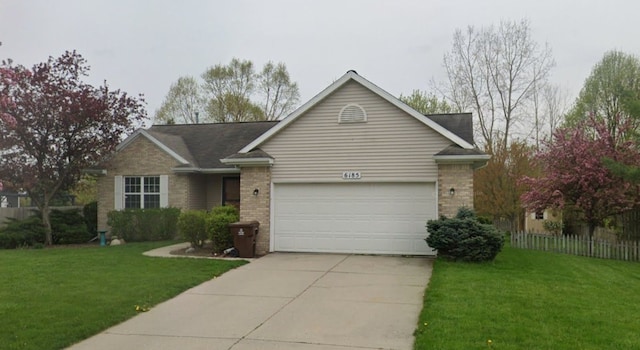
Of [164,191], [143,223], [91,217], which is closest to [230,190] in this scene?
[164,191]

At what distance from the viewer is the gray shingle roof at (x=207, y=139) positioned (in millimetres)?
19703

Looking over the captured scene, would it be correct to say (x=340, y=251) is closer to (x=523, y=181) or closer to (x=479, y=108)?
(x=523, y=181)

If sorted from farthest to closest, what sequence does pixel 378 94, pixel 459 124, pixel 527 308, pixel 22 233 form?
pixel 22 233, pixel 459 124, pixel 378 94, pixel 527 308

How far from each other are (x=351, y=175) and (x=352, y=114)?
1.75 metres

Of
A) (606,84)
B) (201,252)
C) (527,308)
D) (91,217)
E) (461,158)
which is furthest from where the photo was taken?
(606,84)

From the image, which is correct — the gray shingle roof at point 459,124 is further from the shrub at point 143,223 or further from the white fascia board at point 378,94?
the shrub at point 143,223

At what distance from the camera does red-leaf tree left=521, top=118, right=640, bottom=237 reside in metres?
16.9

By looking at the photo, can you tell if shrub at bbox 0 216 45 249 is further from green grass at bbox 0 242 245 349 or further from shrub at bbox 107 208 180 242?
green grass at bbox 0 242 245 349

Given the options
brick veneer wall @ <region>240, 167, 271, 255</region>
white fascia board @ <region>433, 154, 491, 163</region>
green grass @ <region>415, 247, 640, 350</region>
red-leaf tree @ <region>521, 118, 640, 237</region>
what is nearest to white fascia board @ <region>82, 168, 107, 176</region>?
brick veneer wall @ <region>240, 167, 271, 255</region>

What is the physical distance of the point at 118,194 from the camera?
19.5 m

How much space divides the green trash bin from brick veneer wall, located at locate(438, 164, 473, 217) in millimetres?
5226

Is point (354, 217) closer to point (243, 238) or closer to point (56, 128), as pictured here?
point (243, 238)

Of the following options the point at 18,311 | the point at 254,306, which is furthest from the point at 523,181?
the point at 18,311

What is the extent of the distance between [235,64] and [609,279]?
32291 millimetres
